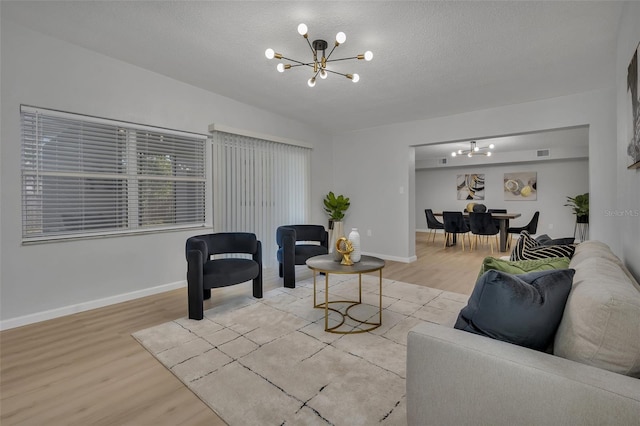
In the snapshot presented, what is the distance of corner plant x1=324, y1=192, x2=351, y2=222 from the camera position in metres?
5.95

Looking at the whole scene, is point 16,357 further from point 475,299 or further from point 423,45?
point 423,45

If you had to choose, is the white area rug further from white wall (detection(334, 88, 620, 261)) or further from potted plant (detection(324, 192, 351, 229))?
potted plant (detection(324, 192, 351, 229))

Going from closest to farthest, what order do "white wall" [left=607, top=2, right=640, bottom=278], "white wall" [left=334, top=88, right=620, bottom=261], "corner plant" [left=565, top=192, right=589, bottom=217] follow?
"white wall" [left=607, top=2, right=640, bottom=278], "white wall" [left=334, top=88, right=620, bottom=261], "corner plant" [left=565, top=192, right=589, bottom=217]

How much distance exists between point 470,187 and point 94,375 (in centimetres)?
970

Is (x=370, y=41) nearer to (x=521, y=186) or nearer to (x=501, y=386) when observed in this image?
(x=501, y=386)

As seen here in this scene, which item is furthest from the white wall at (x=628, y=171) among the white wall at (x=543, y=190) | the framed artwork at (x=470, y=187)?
the framed artwork at (x=470, y=187)

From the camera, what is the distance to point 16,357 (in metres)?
2.20

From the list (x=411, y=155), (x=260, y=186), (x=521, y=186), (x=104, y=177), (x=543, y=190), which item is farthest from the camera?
(x=521, y=186)

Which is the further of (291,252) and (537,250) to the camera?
(291,252)

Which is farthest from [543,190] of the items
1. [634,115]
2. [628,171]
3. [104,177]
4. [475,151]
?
[104,177]

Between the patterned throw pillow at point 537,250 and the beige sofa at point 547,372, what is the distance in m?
1.08

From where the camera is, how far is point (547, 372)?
97 cm

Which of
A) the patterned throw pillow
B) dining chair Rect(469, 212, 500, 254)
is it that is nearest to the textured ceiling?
the patterned throw pillow

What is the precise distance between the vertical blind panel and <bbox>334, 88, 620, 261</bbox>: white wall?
109 cm
